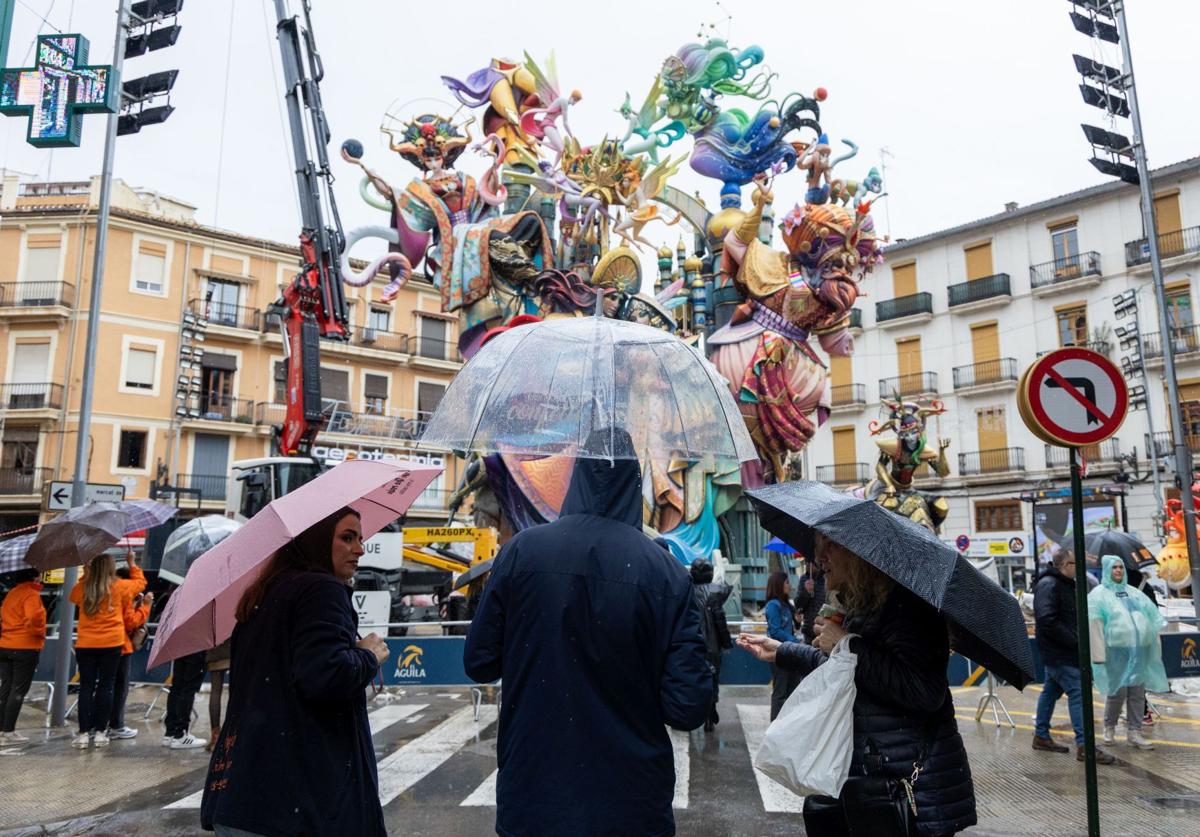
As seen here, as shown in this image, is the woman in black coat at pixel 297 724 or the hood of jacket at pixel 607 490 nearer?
the woman in black coat at pixel 297 724

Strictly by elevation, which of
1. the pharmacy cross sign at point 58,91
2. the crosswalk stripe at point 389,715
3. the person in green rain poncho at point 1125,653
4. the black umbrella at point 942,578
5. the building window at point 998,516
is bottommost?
the crosswalk stripe at point 389,715

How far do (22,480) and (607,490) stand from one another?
36.5 m

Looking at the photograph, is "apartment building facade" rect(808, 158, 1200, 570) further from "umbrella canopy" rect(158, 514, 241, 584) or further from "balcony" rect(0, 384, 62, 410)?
"balcony" rect(0, 384, 62, 410)

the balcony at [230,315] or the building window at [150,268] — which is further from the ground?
the building window at [150,268]

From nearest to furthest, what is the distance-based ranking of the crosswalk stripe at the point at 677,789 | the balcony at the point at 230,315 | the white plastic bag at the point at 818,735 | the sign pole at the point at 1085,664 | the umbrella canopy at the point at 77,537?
1. the white plastic bag at the point at 818,735
2. the sign pole at the point at 1085,664
3. the crosswalk stripe at the point at 677,789
4. the umbrella canopy at the point at 77,537
5. the balcony at the point at 230,315

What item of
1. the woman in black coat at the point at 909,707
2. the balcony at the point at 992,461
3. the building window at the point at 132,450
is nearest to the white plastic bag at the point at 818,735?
the woman in black coat at the point at 909,707

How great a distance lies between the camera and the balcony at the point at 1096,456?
32.9 m

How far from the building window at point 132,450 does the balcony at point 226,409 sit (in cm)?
225

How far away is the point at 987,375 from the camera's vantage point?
121ft

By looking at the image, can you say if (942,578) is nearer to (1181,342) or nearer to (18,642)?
(18,642)

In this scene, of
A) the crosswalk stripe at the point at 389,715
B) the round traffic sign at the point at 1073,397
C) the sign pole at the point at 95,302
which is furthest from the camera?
the sign pole at the point at 95,302

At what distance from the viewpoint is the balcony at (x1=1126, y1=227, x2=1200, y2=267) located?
105 feet

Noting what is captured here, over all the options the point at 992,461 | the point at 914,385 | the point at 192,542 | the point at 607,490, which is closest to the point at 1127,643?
the point at 607,490

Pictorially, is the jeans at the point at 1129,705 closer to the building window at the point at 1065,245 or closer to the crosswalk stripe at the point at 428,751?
the crosswalk stripe at the point at 428,751
